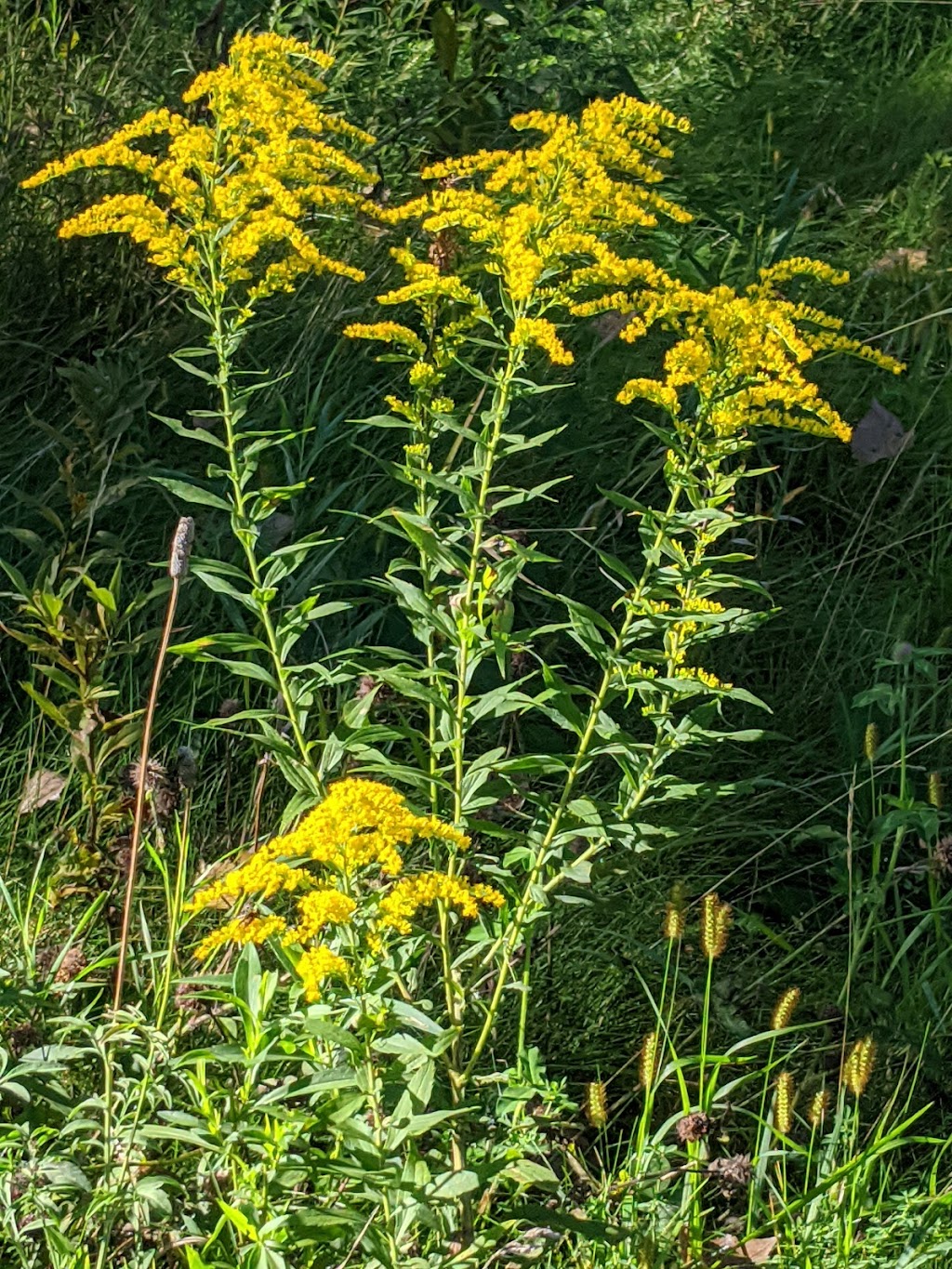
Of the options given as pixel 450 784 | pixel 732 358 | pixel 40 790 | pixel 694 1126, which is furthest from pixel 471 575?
pixel 40 790

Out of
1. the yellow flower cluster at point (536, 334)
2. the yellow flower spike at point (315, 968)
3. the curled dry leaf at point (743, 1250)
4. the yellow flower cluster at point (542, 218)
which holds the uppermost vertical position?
the yellow flower cluster at point (542, 218)

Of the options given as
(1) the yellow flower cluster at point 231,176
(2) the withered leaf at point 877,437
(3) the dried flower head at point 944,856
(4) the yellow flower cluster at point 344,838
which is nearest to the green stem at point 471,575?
(1) the yellow flower cluster at point 231,176

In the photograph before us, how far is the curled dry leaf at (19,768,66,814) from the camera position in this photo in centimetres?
245

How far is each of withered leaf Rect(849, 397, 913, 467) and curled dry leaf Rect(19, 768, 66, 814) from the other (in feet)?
5.80

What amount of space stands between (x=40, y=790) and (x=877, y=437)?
1882 millimetres

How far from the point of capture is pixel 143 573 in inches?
116

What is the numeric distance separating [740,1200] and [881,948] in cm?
58

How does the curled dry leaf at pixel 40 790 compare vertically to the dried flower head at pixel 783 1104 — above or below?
above

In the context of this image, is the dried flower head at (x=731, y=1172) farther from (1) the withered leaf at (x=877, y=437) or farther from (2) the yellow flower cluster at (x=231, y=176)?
(1) the withered leaf at (x=877, y=437)

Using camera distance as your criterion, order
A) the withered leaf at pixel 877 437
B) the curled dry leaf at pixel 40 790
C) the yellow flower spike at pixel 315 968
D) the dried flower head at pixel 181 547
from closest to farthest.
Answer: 1. the yellow flower spike at pixel 315 968
2. the dried flower head at pixel 181 547
3. the curled dry leaf at pixel 40 790
4. the withered leaf at pixel 877 437

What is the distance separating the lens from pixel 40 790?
248cm

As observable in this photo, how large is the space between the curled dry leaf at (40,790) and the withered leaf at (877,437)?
5.80 ft

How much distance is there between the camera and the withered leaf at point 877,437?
10.7ft

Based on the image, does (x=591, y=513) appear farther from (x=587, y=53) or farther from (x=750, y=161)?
(x=587, y=53)
